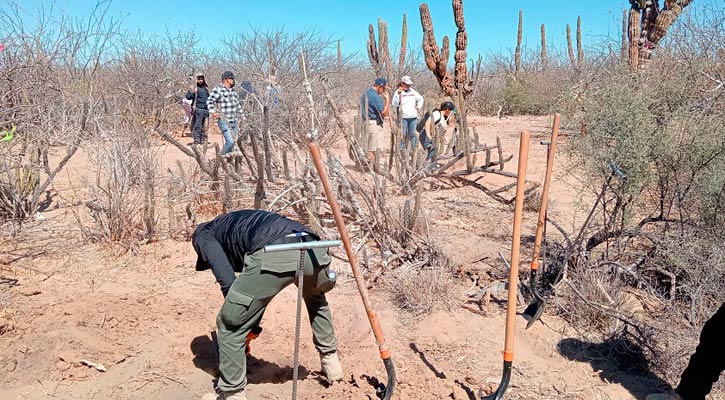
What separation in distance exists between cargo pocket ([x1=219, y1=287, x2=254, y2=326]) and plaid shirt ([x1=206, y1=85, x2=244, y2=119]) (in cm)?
690

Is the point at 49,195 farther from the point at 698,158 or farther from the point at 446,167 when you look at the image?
the point at 698,158

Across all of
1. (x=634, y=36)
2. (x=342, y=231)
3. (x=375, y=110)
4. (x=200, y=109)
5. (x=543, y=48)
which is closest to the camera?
(x=342, y=231)

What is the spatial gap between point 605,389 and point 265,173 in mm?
4493

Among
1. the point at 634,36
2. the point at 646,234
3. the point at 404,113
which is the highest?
the point at 634,36

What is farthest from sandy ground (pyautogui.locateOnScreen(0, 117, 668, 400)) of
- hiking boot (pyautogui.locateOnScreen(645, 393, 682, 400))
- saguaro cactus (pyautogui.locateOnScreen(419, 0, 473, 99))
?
saguaro cactus (pyautogui.locateOnScreen(419, 0, 473, 99))

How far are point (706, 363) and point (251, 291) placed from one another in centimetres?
233

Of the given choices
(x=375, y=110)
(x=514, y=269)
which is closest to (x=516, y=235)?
(x=514, y=269)

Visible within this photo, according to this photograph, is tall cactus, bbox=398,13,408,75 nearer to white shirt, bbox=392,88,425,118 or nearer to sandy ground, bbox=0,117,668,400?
white shirt, bbox=392,88,425,118

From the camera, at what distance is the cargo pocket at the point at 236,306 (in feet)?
9.85

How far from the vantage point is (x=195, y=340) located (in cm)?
424

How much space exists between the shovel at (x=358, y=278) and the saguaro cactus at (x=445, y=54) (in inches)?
417

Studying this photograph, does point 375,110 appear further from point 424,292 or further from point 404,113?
point 424,292

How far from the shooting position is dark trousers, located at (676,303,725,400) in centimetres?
291

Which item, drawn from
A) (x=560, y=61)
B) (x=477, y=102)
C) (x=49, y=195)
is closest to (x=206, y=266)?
(x=49, y=195)
